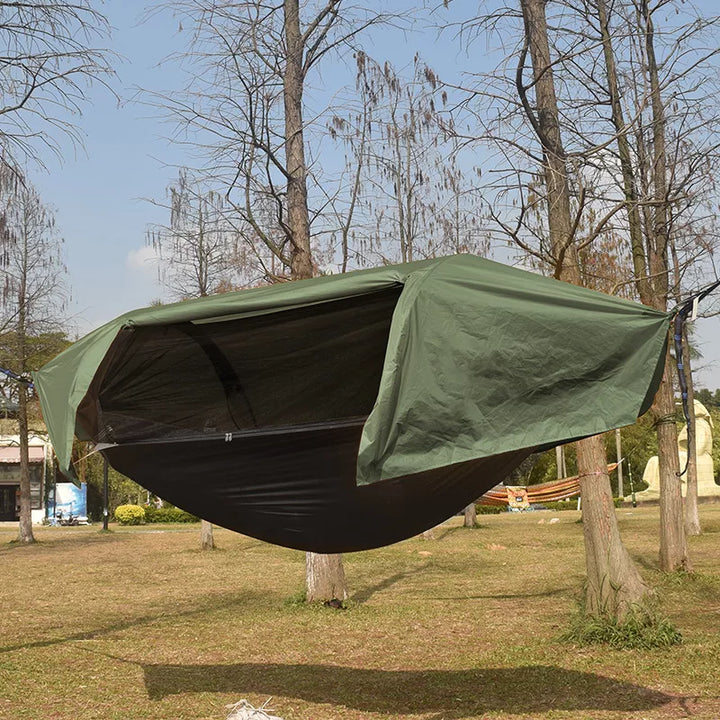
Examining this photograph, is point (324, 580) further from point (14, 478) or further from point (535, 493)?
point (14, 478)

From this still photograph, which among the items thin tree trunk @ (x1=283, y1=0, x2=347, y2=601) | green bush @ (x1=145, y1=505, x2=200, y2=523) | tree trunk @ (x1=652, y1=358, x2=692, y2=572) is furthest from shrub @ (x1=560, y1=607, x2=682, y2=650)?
green bush @ (x1=145, y1=505, x2=200, y2=523)

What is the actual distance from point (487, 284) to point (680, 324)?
841 millimetres

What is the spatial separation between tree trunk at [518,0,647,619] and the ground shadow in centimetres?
106

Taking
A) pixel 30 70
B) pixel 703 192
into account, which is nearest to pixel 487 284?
pixel 30 70

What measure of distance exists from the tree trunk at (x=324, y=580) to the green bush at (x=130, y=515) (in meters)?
19.5

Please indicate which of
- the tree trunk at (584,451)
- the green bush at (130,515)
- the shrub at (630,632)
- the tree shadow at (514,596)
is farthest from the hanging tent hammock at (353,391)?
the green bush at (130,515)

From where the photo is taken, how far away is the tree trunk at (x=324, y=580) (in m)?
9.07

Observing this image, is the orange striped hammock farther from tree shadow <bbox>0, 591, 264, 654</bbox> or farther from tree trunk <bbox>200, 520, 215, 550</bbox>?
tree shadow <bbox>0, 591, 264, 654</bbox>

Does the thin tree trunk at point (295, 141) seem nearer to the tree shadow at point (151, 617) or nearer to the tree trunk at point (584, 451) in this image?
the tree shadow at point (151, 617)

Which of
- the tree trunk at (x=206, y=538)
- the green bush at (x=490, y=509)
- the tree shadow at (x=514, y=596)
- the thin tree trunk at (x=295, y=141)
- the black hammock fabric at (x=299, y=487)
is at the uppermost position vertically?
the thin tree trunk at (x=295, y=141)

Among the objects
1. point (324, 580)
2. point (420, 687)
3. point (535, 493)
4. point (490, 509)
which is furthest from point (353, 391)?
point (490, 509)

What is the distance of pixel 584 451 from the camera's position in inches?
287

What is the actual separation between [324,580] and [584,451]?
3143 millimetres

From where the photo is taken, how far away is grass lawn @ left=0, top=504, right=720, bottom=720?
5410mm
